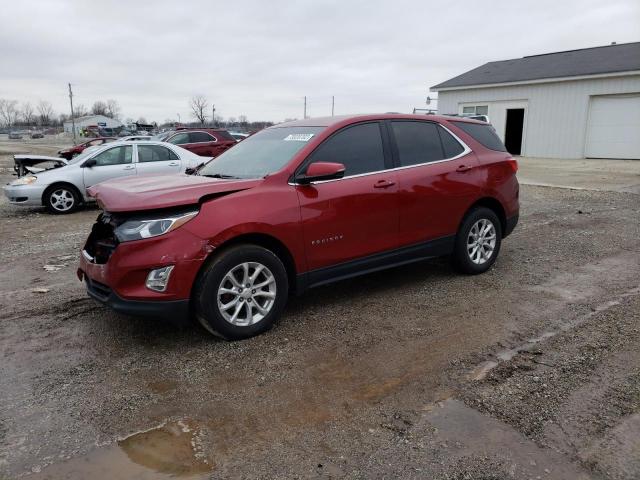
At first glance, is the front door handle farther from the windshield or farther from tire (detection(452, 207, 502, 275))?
tire (detection(452, 207, 502, 275))

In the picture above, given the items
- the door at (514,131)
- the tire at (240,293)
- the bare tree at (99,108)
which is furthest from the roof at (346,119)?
the bare tree at (99,108)

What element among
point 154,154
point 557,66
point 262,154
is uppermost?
point 557,66

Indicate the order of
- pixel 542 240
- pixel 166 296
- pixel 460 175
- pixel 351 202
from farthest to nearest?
pixel 542 240 → pixel 460 175 → pixel 351 202 → pixel 166 296

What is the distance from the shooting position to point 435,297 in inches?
202

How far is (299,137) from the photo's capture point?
4.78 meters

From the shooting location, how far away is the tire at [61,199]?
1100 cm

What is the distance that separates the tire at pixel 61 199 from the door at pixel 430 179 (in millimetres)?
8561

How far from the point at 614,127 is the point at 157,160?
723 inches

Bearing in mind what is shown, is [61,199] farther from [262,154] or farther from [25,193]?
[262,154]

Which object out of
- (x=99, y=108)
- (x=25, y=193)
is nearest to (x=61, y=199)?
(x=25, y=193)

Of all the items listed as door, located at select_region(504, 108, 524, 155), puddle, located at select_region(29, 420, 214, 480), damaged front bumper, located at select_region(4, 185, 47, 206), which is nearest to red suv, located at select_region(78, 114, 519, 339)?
puddle, located at select_region(29, 420, 214, 480)

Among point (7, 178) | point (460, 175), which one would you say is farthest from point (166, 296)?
point (7, 178)

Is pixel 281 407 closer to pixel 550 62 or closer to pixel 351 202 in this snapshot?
pixel 351 202

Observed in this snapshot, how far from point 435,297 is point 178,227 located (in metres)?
2.64
